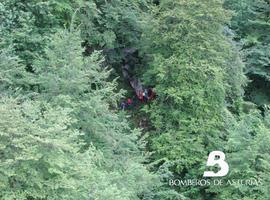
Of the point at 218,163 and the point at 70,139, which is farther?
the point at 218,163

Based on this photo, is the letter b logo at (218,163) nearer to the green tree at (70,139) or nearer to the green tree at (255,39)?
the green tree at (70,139)

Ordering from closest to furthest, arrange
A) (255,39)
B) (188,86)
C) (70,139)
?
(70,139)
(188,86)
(255,39)

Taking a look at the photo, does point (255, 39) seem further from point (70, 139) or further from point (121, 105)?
point (70, 139)

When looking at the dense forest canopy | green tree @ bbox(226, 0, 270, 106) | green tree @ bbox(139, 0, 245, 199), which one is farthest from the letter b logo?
green tree @ bbox(226, 0, 270, 106)

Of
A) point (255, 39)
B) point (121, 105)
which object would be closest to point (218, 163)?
point (121, 105)

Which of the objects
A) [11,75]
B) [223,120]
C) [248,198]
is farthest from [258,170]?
[11,75]

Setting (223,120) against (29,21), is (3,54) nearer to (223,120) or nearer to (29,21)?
(29,21)
